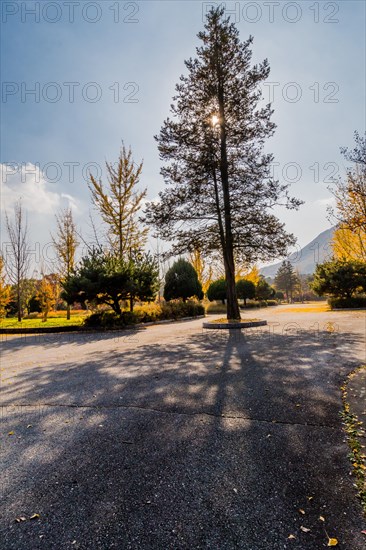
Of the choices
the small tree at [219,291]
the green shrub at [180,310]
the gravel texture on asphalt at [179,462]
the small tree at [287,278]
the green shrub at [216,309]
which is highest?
the small tree at [287,278]

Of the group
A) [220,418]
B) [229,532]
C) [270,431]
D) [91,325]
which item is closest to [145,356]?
[220,418]

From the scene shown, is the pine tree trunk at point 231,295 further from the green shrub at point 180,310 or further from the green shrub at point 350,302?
the green shrub at point 350,302

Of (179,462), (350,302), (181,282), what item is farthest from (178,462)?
(350,302)

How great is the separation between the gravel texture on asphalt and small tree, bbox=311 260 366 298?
733 inches

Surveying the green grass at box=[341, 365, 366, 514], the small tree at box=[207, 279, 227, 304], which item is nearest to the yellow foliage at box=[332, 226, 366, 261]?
the small tree at box=[207, 279, 227, 304]

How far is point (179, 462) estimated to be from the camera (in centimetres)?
234

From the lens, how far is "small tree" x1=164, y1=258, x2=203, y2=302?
23.8 meters

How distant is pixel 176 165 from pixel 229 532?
1406cm

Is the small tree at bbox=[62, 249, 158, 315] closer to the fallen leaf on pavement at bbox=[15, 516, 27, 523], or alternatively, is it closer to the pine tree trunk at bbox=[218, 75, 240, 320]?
the pine tree trunk at bbox=[218, 75, 240, 320]

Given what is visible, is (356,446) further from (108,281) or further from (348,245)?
(348,245)

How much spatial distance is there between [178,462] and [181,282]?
70.5 ft

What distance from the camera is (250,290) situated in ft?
112

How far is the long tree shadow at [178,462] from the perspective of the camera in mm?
1694

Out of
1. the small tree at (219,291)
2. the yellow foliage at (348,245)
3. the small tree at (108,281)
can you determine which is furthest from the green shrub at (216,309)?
the small tree at (108,281)
